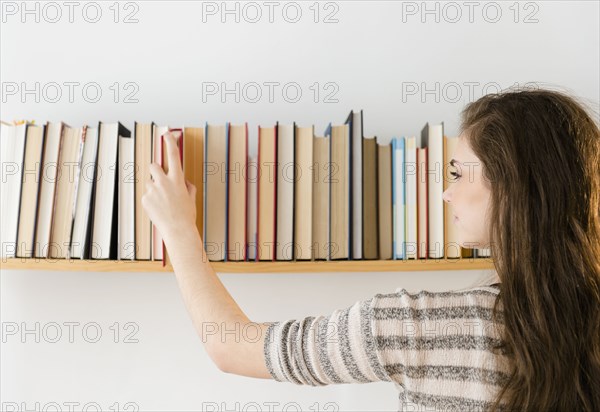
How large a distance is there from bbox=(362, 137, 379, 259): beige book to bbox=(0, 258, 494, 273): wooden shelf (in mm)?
33

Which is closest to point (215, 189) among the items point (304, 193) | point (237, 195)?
point (237, 195)

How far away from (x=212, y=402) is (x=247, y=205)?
47 centimetres

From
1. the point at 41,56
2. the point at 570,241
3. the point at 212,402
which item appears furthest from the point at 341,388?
the point at 41,56

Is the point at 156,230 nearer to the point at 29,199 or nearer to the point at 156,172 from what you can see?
the point at 156,172

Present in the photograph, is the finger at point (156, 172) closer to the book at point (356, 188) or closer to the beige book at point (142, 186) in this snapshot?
the beige book at point (142, 186)

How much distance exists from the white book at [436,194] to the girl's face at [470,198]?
0.23 m

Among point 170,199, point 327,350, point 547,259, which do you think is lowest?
point 327,350

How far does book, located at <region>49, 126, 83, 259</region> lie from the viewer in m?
1.11

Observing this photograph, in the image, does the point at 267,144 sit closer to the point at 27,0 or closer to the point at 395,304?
the point at 395,304

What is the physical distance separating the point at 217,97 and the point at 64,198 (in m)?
0.40

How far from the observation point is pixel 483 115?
0.86 m

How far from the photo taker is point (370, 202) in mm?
1151

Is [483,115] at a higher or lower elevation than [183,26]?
lower

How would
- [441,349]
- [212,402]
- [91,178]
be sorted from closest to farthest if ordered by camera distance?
1. [441,349]
2. [91,178]
3. [212,402]
